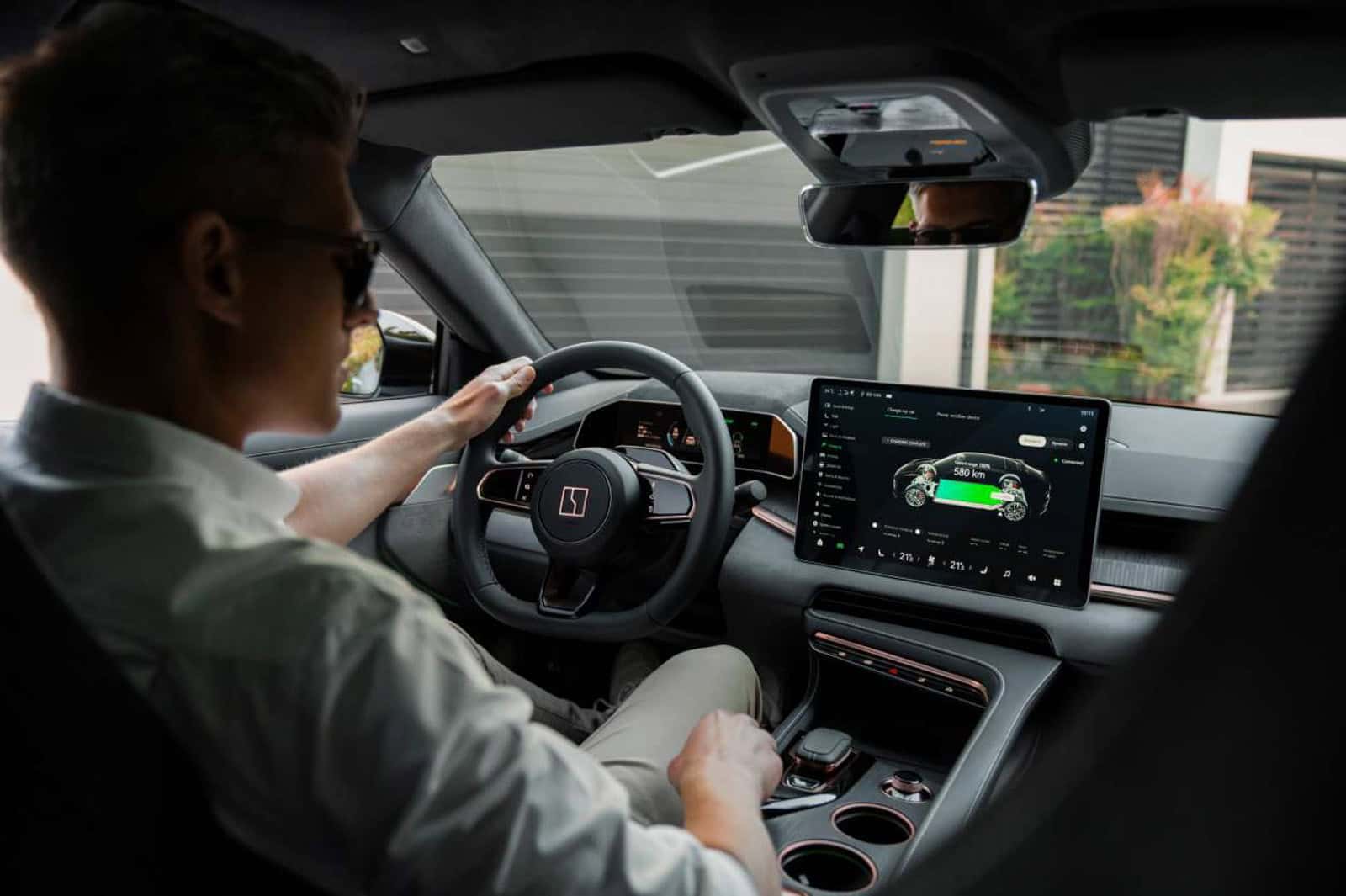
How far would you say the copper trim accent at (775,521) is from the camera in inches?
101

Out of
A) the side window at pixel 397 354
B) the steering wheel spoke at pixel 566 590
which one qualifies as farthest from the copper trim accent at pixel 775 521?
the side window at pixel 397 354

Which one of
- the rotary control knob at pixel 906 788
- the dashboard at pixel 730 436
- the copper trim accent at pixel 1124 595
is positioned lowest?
the rotary control knob at pixel 906 788

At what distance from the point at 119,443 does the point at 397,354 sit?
2438 mm

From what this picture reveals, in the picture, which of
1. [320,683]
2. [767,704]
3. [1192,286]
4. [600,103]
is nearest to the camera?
[320,683]

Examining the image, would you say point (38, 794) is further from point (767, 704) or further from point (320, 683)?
point (767, 704)

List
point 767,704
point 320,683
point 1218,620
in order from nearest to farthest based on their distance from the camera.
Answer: point 1218,620 < point 320,683 < point 767,704

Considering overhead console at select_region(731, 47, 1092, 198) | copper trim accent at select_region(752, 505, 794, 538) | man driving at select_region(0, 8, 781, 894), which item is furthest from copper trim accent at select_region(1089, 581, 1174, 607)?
man driving at select_region(0, 8, 781, 894)

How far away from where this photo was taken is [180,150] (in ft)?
3.02

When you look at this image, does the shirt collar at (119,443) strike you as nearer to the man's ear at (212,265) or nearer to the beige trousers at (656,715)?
the man's ear at (212,265)

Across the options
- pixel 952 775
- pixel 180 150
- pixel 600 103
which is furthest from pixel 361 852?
pixel 600 103

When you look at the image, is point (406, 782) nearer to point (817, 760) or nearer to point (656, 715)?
point (656, 715)

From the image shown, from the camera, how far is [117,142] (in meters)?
0.90

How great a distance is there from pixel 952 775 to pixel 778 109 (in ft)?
4.15

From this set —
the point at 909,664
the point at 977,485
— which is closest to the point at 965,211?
the point at 977,485
